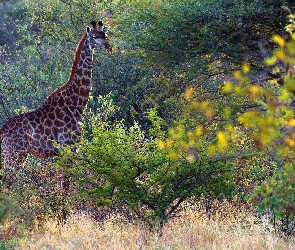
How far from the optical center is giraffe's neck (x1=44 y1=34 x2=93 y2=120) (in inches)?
425

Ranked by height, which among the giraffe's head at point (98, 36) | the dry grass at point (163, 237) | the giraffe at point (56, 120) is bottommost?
the dry grass at point (163, 237)

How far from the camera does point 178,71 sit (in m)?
11.2

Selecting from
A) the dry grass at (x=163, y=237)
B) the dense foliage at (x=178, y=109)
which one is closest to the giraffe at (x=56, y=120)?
the dense foliage at (x=178, y=109)

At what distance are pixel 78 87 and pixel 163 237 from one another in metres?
4.20

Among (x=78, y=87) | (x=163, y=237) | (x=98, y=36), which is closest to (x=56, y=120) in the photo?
(x=78, y=87)

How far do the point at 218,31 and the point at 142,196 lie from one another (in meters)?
3.45

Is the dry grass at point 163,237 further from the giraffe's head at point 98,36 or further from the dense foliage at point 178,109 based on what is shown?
the giraffe's head at point 98,36

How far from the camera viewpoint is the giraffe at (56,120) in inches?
401

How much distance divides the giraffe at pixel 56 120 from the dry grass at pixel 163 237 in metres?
2.23

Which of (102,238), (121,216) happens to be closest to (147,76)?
(121,216)

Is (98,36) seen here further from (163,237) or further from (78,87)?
(163,237)

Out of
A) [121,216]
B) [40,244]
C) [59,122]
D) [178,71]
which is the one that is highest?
[178,71]

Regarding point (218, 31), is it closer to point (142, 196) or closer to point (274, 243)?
point (142, 196)

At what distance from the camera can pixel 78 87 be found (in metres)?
10.9
